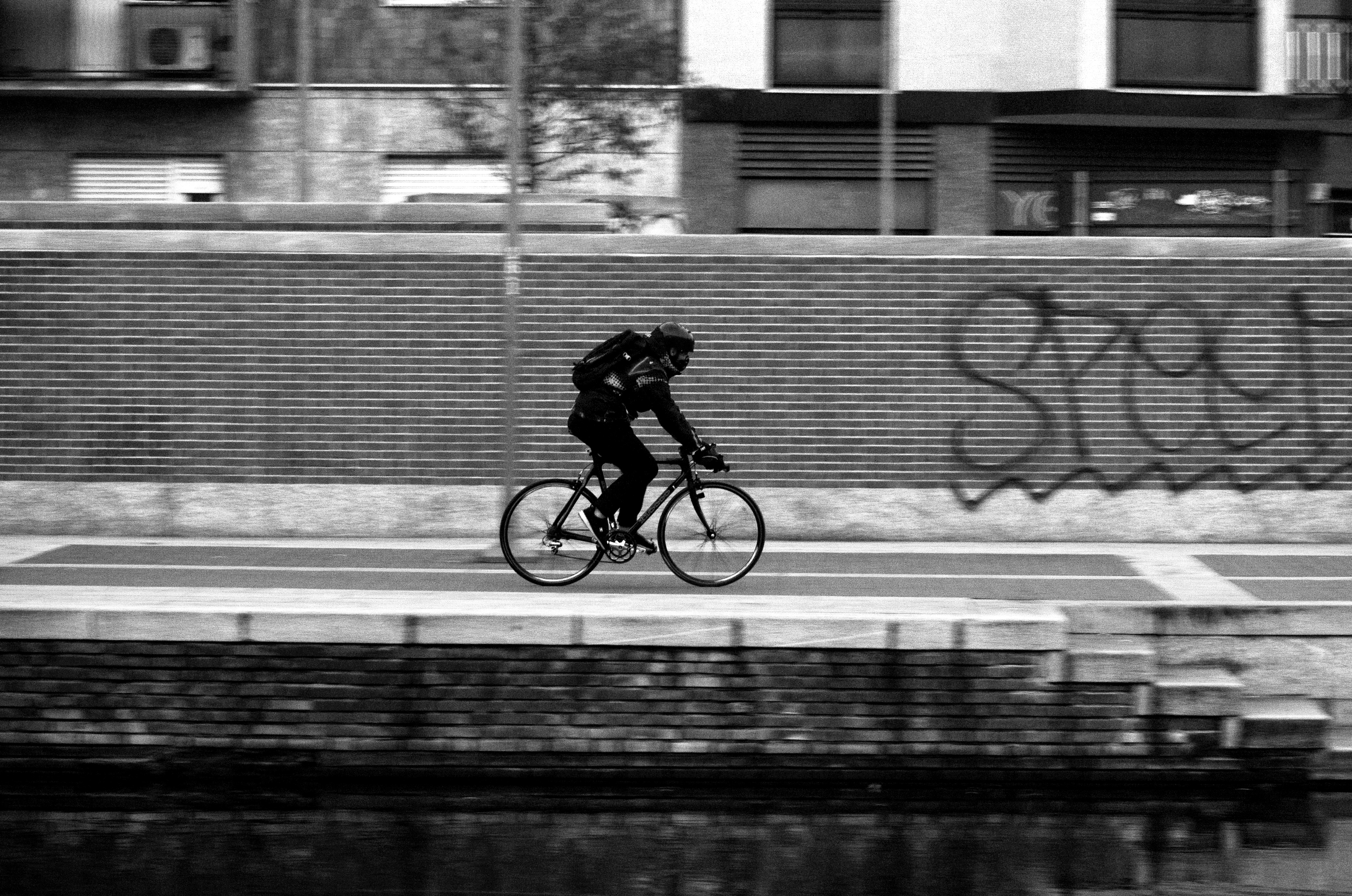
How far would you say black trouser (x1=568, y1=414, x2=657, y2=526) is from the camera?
8.98 m

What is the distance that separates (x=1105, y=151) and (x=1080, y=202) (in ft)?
2.53

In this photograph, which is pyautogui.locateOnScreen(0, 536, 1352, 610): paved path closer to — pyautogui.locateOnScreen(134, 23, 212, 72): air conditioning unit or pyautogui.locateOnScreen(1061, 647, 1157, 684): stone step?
pyautogui.locateOnScreen(1061, 647, 1157, 684): stone step

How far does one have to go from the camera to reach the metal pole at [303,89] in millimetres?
18875

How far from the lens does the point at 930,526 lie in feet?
38.0

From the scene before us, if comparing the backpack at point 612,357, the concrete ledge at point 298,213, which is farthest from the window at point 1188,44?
the backpack at point 612,357

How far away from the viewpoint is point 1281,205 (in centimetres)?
1903

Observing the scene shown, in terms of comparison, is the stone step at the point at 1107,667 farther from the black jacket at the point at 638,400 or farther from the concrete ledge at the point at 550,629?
the black jacket at the point at 638,400

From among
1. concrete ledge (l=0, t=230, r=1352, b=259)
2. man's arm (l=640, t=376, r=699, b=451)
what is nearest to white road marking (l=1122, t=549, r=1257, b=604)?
concrete ledge (l=0, t=230, r=1352, b=259)

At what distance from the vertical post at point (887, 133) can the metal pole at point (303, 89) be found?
272 inches

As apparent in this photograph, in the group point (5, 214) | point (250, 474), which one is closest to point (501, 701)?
point (250, 474)

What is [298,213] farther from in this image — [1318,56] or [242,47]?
[1318,56]

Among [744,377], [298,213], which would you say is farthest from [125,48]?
[744,377]

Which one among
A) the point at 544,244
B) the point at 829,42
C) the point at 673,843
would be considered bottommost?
the point at 673,843

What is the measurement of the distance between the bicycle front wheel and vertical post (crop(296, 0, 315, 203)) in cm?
1102
